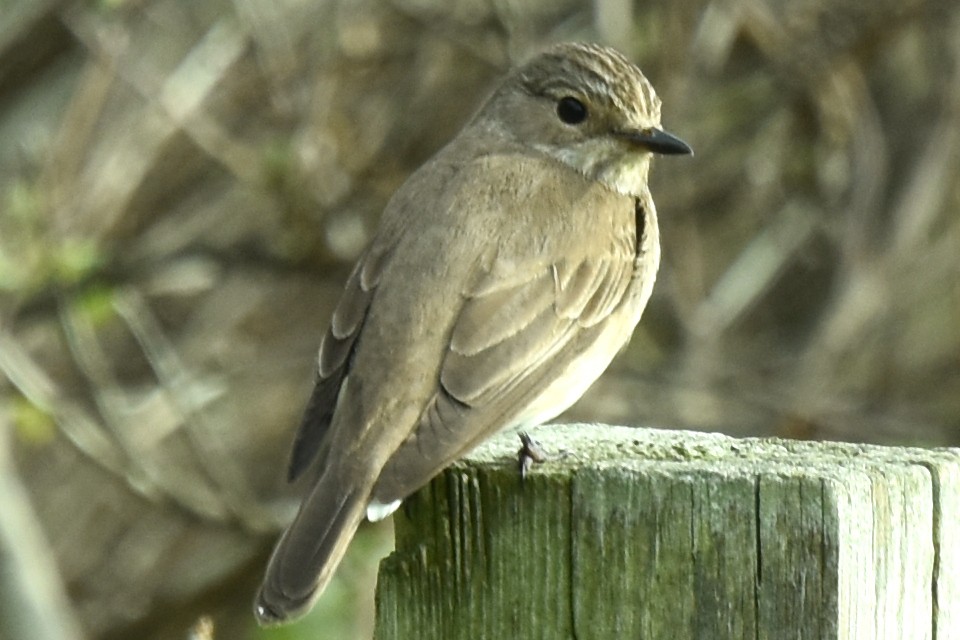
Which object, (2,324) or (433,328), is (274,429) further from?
(433,328)

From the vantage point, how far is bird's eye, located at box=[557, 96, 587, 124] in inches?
213

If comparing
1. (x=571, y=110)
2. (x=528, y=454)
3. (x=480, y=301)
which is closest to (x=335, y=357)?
(x=480, y=301)

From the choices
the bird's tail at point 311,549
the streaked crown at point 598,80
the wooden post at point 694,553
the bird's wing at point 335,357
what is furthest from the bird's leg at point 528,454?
the streaked crown at point 598,80

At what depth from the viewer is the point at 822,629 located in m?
2.93

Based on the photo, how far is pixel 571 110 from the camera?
5.44 metres

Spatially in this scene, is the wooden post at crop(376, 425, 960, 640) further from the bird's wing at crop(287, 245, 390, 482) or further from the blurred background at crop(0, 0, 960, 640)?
→ the blurred background at crop(0, 0, 960, 640)

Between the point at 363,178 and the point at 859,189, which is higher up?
the point at 859,189

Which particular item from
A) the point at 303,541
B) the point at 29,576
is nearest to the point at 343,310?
the point at 303,541

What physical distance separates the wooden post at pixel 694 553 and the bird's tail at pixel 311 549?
0.66 feet

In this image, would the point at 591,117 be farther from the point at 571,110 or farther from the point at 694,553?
the point at 694,553

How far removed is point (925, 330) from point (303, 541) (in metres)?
7.19

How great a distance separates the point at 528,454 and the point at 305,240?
15.0ft

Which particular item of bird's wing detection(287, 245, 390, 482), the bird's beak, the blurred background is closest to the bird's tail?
bird's wing detection(287, 245, 390, 482)

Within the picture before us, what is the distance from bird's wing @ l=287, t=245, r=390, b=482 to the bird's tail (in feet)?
0.88
